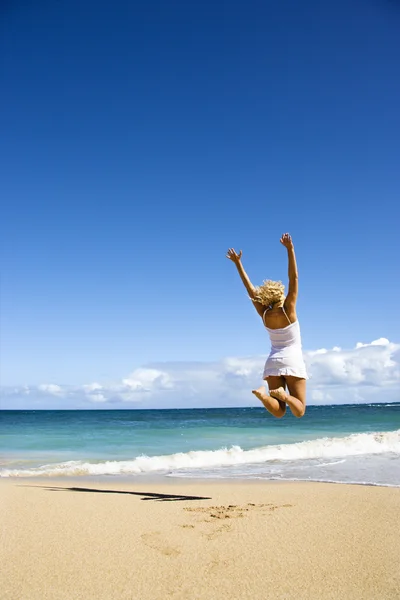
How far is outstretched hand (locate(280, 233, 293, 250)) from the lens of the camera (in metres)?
5.73

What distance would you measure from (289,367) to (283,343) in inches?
12.7

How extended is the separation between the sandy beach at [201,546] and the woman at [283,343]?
4.50 feet

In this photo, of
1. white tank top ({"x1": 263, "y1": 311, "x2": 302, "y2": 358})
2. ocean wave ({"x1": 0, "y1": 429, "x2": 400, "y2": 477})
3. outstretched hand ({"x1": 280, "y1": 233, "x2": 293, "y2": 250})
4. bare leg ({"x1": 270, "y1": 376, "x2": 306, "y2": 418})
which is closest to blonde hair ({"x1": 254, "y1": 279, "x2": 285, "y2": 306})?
white tank top ({"x1": 263, "y1": 311, "x2": 302, "y2": 358})

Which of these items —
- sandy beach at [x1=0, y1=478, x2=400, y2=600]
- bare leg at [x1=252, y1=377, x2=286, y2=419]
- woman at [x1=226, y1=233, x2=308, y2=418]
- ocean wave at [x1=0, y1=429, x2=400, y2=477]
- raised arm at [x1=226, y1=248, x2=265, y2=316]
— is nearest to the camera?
sandy beach at [x1=0, y1=478, x2=400, y2=600]

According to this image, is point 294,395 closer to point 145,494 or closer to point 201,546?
point 201,546

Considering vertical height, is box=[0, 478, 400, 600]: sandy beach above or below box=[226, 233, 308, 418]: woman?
below

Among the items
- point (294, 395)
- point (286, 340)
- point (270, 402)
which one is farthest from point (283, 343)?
point (270, 402)

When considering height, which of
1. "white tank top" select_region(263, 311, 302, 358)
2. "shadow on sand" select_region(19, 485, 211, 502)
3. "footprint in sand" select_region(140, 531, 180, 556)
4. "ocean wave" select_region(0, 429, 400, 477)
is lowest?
"ocean wave" select_region(0, 429, 400, 477)

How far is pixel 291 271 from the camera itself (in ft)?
18.8

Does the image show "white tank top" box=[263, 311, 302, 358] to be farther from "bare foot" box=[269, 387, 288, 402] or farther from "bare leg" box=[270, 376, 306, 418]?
"bare foot" box=[269, 387, 288, 402]

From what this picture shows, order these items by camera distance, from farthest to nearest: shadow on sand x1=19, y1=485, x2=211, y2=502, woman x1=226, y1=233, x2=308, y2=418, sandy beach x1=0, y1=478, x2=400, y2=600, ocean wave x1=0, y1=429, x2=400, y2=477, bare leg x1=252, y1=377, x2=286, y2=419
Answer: ocean wave x1=0, y1=429, x2=400, y2=477
shadow on sand x1=19, y1=485, x2=211, y2=502
woman x1=226, y1=233, x2=308, y2=418
bare leg x1=252, y1=377, x2=286, y2=419
sandy beach x1=0, y1=478, x2=400, y2=600

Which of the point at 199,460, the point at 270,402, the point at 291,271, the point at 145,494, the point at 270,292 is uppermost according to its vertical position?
the point at 291,271

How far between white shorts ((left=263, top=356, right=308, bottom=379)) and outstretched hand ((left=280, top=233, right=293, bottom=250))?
1403mm

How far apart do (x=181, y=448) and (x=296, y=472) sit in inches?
324
